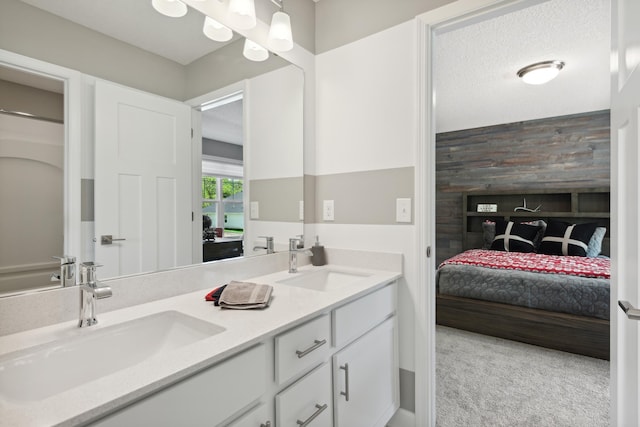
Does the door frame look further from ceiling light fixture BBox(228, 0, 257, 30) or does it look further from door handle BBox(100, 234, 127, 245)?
door handle BBox(100, 234, 127, 245)

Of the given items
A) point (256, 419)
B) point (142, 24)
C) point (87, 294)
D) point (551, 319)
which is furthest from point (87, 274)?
point (551, 319)

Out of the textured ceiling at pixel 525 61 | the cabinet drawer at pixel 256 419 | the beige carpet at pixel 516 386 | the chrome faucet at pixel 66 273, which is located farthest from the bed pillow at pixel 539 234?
the chrome faucet at pixel 66 273

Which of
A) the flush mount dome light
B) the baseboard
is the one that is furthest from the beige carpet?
the flush mount dome light

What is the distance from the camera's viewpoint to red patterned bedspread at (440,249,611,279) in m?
2.74

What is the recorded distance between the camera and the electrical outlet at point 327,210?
1.93 metres

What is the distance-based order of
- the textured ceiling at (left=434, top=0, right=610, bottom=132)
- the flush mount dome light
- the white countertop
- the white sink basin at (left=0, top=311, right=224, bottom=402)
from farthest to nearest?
the flush mount dome light < the textured ceiling at (left=434, top=0, right=610, bottom=132) < the white sink basin at (left=0, top=311, right=224, bottom=402) < the white countertop

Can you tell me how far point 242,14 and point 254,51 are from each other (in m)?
0.22

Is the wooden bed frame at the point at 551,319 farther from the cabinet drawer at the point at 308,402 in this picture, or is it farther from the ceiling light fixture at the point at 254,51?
the ceiling light fixture at the point at 254,51

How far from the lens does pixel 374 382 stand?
56.1 inches

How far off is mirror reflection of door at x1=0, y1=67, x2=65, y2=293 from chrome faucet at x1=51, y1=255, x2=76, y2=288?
1 cm

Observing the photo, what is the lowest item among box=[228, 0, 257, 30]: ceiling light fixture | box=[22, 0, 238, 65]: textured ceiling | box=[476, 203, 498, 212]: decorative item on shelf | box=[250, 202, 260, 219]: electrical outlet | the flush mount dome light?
box=[250, 202, 260, 219]: electrical outlet

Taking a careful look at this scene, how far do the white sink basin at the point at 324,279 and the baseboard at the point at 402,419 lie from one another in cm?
73

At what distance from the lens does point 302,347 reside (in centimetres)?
104

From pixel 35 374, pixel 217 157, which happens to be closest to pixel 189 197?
pixel 217 157
